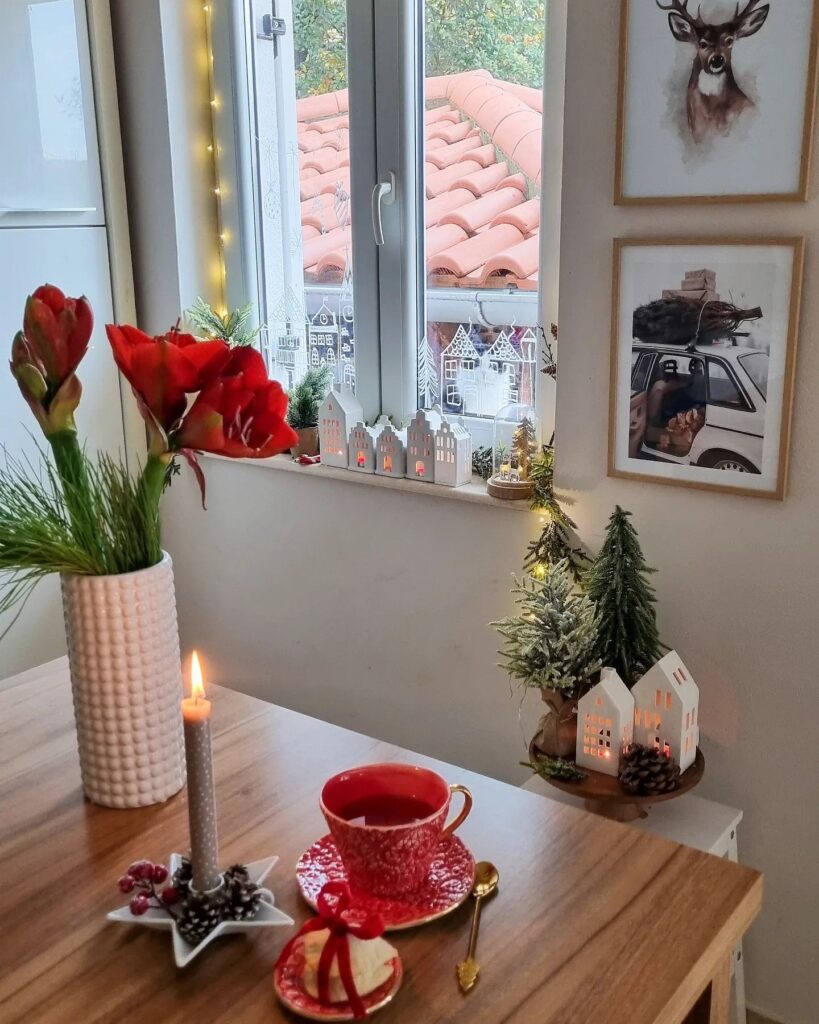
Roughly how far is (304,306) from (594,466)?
0.98 m

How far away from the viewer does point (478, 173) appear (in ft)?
6.89

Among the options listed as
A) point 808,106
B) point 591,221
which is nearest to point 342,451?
point 591,221

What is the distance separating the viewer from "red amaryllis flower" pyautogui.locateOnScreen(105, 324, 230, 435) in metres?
1.01

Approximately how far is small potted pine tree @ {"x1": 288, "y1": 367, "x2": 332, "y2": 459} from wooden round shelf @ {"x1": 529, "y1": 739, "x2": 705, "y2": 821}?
1.03 m

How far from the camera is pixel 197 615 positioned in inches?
106

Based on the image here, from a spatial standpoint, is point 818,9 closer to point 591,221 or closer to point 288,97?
point 591,221

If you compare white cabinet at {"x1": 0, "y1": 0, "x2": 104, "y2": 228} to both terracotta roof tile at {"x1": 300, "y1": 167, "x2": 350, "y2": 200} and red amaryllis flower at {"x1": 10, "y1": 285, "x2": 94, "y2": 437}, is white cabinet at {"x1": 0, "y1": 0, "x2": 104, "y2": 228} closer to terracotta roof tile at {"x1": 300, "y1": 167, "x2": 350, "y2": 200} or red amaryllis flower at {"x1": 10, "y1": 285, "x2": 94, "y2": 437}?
terracotta roof tile at {"x1": 300, "y1": 167, "x2": 350, "y2": 200}

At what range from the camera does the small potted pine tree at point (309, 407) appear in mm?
2406

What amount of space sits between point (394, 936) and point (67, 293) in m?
1.94

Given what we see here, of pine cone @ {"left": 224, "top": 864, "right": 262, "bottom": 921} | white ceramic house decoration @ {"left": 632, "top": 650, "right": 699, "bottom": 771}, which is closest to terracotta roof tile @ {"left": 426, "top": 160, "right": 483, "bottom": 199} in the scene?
white ceramic house decoration @ {"left": 632, "top": 650, "right": 699, "bottom": 771}

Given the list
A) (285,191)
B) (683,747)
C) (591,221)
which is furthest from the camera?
(285,191)

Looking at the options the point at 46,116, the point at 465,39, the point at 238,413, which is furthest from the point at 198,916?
the point at 46,116

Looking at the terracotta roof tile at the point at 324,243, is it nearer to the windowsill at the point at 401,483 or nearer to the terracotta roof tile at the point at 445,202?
the terracotta roof tile at the point at 445,202

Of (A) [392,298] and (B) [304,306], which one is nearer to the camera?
(A) [392,298]
